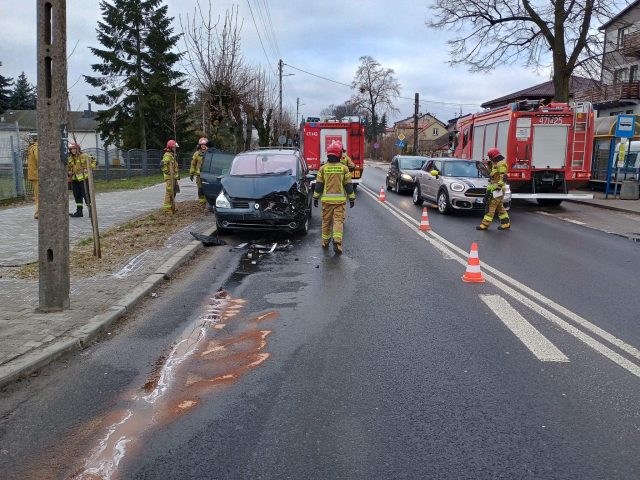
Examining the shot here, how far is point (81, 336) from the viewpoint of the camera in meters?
4.96

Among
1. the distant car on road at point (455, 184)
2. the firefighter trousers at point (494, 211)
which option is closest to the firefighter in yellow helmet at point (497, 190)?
the firefighter trousers at point (494, 211)

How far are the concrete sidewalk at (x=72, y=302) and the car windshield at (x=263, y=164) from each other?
1.53m

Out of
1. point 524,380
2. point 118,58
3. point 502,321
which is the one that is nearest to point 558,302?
point 502,321

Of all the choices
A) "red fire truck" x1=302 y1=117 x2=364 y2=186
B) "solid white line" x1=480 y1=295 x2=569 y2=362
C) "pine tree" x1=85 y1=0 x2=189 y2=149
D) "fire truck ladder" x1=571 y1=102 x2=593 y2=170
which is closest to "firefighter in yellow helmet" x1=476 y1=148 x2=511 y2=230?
"fire truck ladder" x1=571 y1=102 x2=593 y2=170

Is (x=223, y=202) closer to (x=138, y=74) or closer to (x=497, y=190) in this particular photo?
(x=497, y=190)

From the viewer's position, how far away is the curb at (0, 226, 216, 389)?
4199 mm

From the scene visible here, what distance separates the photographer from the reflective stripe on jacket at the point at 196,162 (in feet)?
48.5

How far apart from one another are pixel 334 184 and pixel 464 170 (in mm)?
7578

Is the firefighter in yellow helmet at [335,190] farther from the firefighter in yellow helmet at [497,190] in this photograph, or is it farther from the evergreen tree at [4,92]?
the evergreen tree at [4,92]

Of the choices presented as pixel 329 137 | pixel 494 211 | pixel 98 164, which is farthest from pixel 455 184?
pixel 98 164

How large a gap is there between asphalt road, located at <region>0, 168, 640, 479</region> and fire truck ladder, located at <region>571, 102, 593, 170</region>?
1043 cm

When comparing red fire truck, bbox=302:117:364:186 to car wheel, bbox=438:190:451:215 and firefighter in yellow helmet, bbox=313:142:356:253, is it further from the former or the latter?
firefighter in yellow helmet, bbox=313:142:356:253

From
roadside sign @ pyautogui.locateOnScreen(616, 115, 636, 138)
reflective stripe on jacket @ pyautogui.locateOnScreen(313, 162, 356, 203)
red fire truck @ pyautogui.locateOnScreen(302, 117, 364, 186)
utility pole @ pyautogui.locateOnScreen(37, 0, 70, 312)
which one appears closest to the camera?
utility pole @ pyautogui.locateOnScreen(37, 0, 70, 312)

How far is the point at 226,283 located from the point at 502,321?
142 inches
